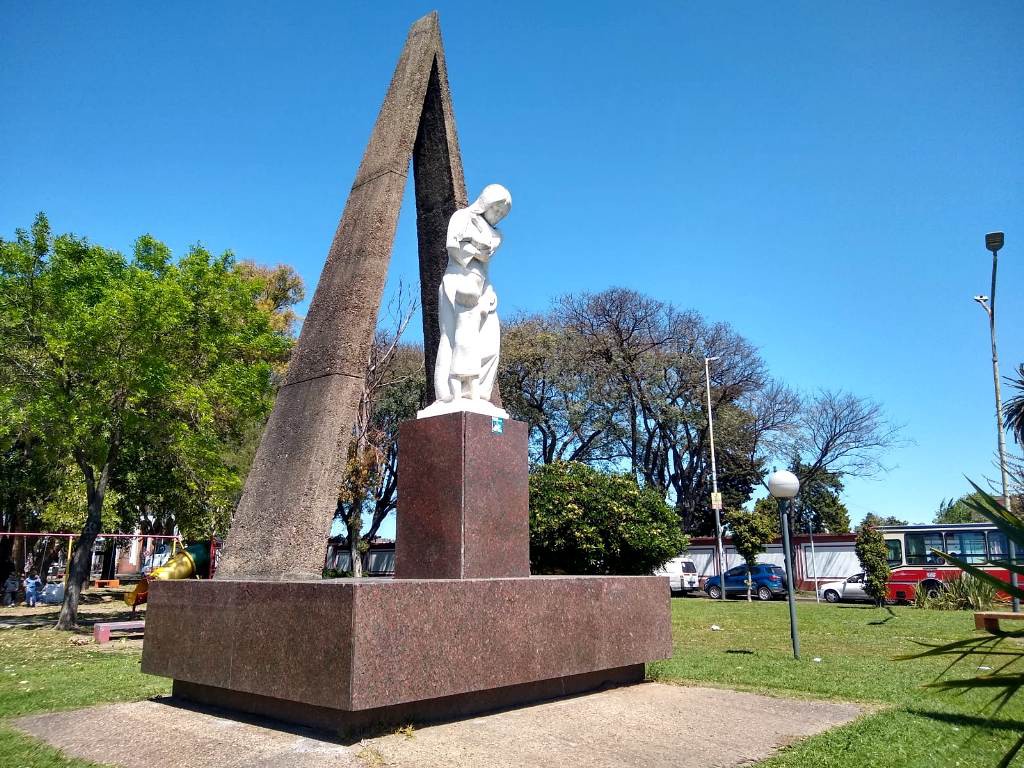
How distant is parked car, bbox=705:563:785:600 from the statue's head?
23.4 metres

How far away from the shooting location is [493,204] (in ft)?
24.0

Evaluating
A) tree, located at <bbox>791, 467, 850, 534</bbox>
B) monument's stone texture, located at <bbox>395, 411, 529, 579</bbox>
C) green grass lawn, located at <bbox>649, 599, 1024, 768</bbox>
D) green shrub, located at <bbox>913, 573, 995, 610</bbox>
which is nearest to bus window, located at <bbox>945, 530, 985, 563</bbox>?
green shrub, located at <bbox>913, 573, 995, 610</bbox>

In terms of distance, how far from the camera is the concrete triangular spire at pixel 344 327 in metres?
6.40

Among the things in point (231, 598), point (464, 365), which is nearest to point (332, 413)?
point (464, 365)

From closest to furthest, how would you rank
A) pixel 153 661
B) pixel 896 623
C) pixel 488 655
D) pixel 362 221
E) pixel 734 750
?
pixel 734 750 < pixel 488 655 < pixel 153 661 < pixel 362 221 < pixel 896 623

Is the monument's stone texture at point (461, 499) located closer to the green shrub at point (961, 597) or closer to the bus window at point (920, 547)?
the green shrub at point (961, 597)

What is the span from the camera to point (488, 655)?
5312mm

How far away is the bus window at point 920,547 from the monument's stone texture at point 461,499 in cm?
2207

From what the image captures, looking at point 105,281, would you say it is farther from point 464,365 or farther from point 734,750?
point 734,750

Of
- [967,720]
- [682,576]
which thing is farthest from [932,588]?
[967,720]

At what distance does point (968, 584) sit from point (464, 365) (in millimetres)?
17887

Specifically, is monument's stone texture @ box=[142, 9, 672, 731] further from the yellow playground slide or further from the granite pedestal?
the yellow playground slide

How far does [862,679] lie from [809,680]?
660mm

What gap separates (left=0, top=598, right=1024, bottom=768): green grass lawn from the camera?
15.8 feet
